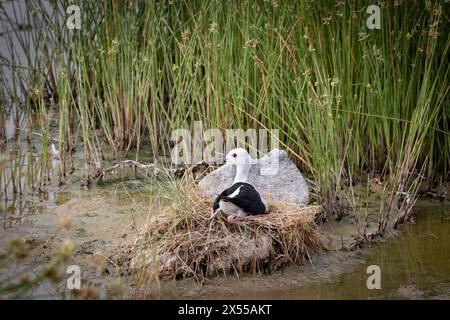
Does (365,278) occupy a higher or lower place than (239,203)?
lower

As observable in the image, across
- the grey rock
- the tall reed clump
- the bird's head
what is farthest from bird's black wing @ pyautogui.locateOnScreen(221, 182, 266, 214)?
the tall reed clump

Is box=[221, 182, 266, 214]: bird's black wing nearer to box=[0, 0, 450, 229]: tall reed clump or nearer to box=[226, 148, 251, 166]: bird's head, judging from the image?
box=[226, 148, 251, 166]: bird's head

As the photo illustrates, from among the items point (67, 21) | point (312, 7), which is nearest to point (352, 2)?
point (312, 7)

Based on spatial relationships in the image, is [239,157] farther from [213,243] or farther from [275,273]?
[275,273]

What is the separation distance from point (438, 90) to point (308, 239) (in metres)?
1.82

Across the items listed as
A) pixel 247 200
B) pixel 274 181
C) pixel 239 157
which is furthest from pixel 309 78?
pixel 247 200

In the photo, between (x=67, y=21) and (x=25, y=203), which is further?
(x=67, y=21)

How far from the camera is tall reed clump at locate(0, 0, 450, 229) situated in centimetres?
555

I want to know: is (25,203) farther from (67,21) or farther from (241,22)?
(241,22)

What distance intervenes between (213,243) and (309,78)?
1.54 meters

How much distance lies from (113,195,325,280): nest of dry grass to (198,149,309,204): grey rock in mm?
601

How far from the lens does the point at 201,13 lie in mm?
6055

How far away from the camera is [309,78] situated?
552 cm

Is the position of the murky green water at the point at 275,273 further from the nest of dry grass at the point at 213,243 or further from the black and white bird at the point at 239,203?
the black and white bird at the point at 239,203
